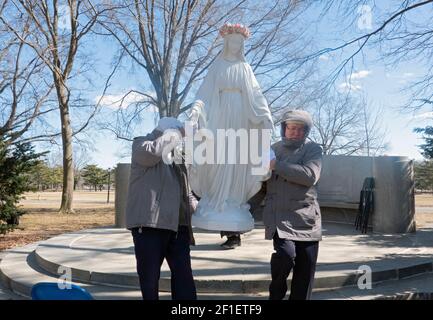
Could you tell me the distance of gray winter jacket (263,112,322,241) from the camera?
321 cm

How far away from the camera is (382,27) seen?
30.9ft

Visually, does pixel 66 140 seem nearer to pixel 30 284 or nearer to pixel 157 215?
pixel 30 284

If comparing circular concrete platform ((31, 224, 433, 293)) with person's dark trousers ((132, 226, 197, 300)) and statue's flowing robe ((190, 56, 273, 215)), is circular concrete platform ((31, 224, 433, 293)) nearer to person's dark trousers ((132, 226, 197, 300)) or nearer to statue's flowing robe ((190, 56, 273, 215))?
statue's flowing robe ((190, 56, 273, 215))

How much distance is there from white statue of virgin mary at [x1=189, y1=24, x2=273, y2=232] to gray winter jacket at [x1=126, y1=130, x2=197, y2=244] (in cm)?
136

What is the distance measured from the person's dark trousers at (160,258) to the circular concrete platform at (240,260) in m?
1.26

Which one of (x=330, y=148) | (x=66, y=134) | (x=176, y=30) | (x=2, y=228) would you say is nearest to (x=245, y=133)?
(x=2, y=228)

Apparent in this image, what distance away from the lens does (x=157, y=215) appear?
10.3 ft

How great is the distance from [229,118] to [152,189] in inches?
68.4

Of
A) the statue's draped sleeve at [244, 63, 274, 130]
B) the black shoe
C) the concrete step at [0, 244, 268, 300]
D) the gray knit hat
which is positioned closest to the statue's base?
the concrete step at [0, 244, 268, 300]

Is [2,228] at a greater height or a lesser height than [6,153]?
lesser

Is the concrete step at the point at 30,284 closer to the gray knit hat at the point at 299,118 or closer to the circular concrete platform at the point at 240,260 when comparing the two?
the circular concrete platform at the point at 240,260

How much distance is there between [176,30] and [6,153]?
9.92 meters

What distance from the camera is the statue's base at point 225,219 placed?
4.38 m
